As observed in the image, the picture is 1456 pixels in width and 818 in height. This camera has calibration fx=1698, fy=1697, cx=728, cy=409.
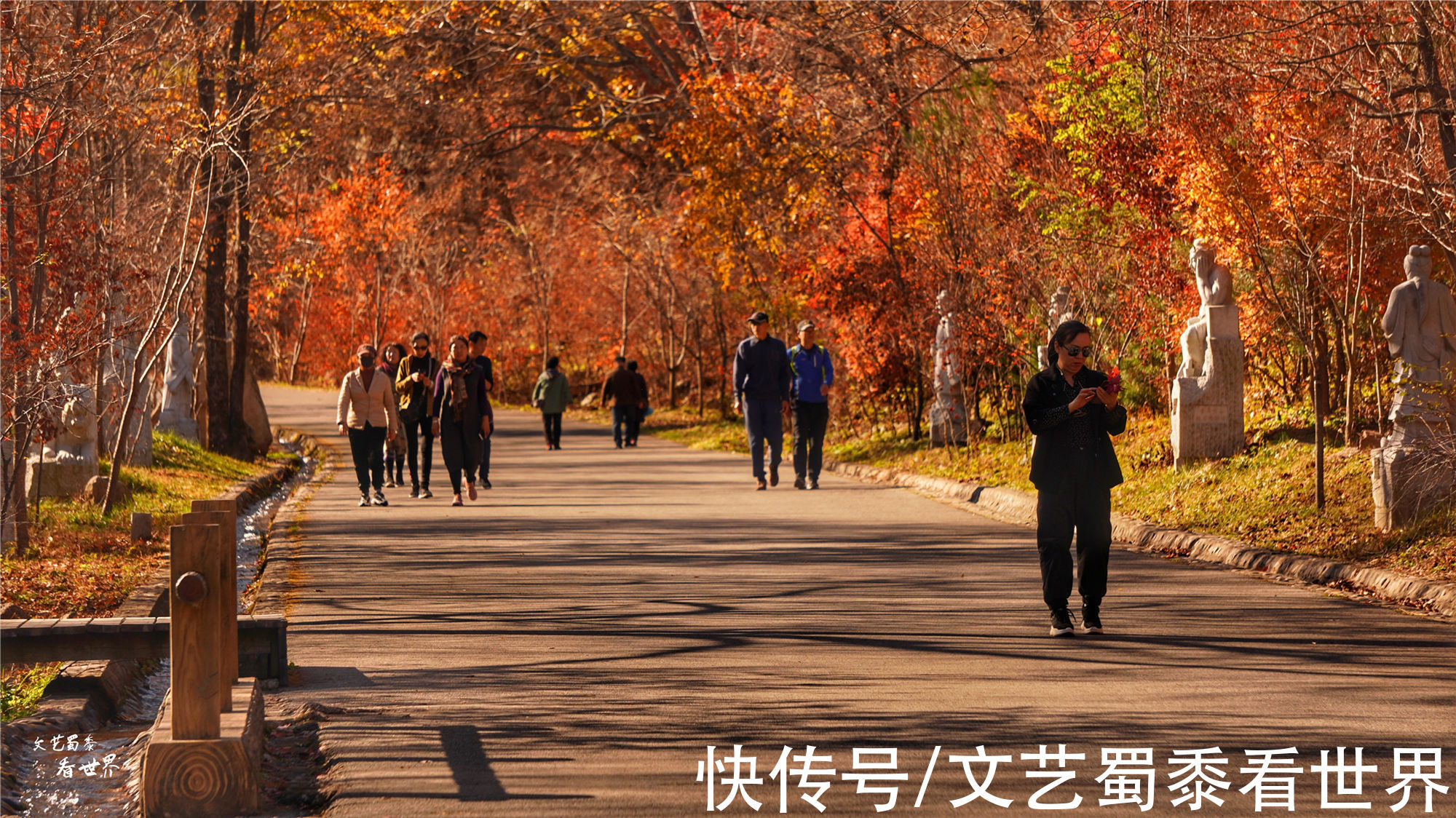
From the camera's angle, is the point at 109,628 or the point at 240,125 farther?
the point at 240,125

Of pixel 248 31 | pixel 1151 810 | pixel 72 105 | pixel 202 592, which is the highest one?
pixel 248 31

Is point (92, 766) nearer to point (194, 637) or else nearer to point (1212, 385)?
point (194, 637)

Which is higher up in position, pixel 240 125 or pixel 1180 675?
pixel 240 125

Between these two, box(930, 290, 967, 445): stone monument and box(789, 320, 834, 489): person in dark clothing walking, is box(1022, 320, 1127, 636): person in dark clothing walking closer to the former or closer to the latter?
box(789, 320, 834, 489): person in dark clothing walking

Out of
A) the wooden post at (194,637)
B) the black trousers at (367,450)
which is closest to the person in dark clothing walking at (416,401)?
the black trousers at (367,450)

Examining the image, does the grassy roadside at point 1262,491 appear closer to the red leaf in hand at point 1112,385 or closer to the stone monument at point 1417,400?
the stone monument at point 1417,400

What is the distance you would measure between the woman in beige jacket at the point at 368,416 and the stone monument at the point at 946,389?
7984 mm

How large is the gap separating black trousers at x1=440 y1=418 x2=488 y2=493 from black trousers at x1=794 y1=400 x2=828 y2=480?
3.92 metres

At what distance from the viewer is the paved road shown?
6.33m

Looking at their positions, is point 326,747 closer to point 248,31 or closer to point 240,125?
point 240,125

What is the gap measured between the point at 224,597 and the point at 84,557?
23.1 ft

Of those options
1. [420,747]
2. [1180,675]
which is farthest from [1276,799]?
[420,747]

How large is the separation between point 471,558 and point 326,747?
6656mm

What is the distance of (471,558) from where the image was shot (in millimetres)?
13438
